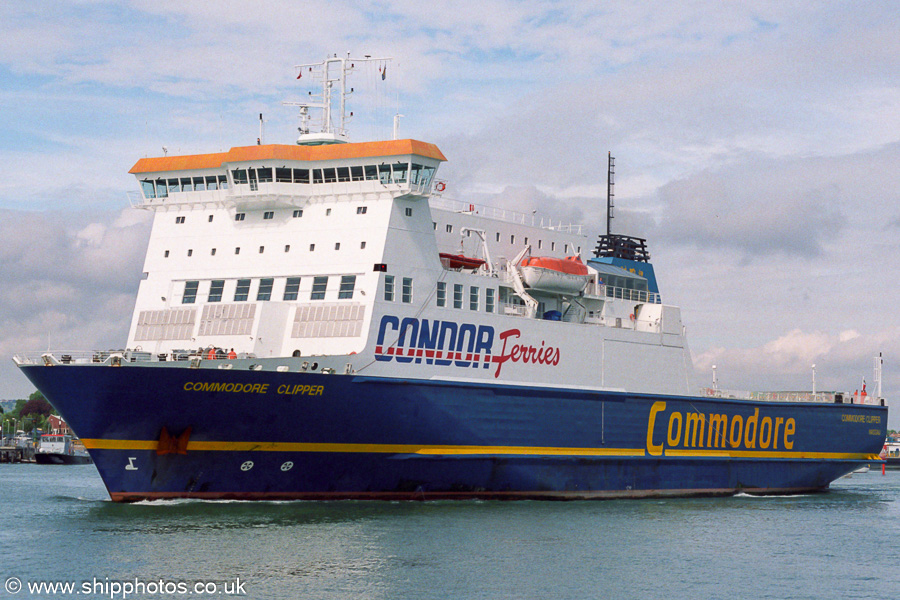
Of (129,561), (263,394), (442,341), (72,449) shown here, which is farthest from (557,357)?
(72,449)

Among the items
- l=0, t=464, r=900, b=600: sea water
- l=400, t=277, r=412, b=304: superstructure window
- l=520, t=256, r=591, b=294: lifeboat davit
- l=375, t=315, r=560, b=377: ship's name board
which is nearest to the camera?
l=0, t=464, r=900, b=600: sea water

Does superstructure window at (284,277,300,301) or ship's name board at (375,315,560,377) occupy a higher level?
superstructure window at (284,277,300,301)

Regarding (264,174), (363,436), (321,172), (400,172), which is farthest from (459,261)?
(363,436)

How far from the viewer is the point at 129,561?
18656mm

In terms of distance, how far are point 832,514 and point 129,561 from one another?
68.3 feet

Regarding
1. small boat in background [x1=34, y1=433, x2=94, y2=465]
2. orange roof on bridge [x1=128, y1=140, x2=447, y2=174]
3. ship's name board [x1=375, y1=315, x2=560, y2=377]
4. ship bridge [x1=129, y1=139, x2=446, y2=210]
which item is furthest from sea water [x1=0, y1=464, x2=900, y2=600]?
small boat in background [x1=34, y1=433, x2=94, y2=465]

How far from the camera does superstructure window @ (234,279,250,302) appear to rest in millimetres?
27170

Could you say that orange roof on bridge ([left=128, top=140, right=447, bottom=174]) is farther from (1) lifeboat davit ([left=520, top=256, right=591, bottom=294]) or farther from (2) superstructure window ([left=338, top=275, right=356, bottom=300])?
(1) lifeboat davit ([left=520, top=256, right=591, bottom=294])

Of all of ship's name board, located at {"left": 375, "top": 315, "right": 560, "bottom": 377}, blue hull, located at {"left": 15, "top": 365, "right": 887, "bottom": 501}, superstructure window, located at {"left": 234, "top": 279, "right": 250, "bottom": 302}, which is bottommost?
blue hull, located at {"left": 15, "top": 365, "right": 887, "bottom": 501}

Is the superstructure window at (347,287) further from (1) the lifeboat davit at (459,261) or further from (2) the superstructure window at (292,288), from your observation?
(1) the lifeboat davit at (459,261)

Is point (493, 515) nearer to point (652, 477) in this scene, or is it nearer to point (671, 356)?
point (652, 477)

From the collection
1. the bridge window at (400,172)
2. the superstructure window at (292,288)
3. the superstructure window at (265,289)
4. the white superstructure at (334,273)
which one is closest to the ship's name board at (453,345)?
the white superstructure at (334,273)

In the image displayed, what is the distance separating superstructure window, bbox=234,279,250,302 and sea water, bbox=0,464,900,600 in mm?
5520

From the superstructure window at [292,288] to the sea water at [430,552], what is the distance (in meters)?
5.28
